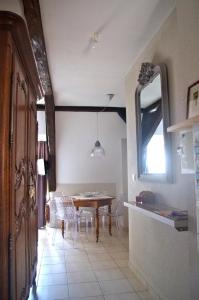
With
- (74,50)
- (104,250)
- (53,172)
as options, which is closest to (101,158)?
Answer: (53,172)

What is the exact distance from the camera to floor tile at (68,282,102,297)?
2.76 meters

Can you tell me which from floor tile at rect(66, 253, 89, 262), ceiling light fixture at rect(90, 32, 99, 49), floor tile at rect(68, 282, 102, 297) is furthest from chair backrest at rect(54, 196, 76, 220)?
ceiling light fixture at rect(90, 32, 99, 49)

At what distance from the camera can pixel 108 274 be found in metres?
3.28

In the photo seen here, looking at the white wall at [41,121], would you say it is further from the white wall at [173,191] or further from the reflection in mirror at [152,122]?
the reflection in mirror at [152,122]

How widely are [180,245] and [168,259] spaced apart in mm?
312

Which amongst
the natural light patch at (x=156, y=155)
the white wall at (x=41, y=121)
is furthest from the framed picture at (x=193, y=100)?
the white wall at (x=41, y=121)

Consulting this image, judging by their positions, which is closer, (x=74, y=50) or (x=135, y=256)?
(x=74, y=50)

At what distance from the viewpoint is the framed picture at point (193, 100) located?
1.65 meters

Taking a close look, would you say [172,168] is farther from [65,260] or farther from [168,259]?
[65,260]

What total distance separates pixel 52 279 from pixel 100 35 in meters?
2.80

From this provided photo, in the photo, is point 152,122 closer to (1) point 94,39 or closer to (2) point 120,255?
(1) point 94,39

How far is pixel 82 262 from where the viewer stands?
3.76 meters

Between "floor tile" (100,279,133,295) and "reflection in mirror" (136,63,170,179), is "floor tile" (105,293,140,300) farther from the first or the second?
"reflection in mirror" (136,63,170,179)

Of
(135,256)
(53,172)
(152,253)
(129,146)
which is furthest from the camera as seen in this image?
(53,172)
